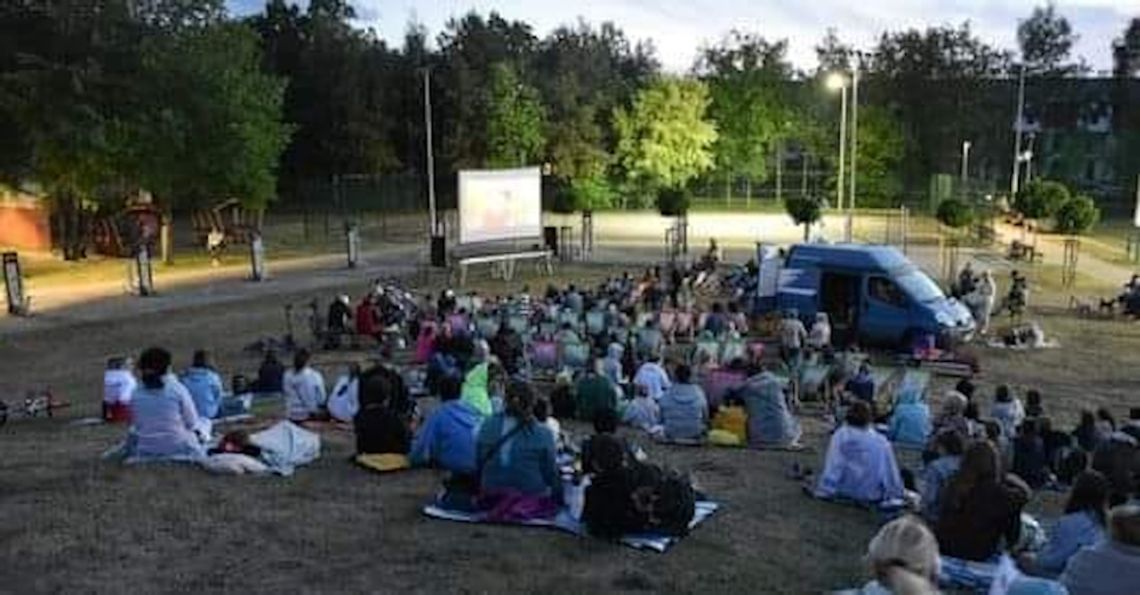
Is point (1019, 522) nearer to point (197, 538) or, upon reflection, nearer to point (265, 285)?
point (197, 538)

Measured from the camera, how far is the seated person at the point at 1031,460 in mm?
12773

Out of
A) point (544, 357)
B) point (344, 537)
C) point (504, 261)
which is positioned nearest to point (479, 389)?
point (344, 537)

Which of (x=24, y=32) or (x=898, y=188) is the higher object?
(x=24, y=32)

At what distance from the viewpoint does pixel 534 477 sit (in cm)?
1087

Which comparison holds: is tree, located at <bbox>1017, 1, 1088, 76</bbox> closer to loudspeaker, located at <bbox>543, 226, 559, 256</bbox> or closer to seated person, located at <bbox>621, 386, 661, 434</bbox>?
loudspeaker, located at <bbox>543, 226, 559, 256</bbox>

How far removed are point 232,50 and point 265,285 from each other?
1134cm

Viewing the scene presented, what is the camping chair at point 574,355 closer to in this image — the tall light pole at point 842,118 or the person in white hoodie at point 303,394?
the person in white hoodie at point 303,394

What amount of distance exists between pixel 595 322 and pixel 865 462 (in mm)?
11963

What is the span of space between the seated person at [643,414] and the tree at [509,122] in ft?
173

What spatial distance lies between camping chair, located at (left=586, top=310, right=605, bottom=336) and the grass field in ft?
27.1

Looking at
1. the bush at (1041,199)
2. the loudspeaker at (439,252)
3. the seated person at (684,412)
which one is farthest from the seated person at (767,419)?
the bush at (1041,199)

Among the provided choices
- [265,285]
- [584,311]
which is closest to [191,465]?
[584,311]

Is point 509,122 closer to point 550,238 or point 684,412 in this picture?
point 550,238

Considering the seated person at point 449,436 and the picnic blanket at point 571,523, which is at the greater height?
the seated person at point 449,436
